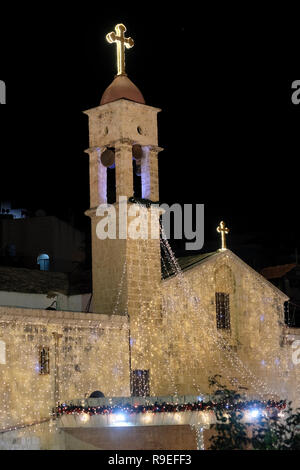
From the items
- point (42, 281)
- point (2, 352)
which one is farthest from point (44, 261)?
point (2, 352)

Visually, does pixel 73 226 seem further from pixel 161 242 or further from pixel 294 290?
pixel 161 242

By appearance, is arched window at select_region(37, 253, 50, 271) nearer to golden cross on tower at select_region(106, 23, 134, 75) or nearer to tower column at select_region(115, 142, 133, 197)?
tower column at select_region(115, 142, 133, 197)

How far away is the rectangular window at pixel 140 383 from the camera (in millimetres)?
28125

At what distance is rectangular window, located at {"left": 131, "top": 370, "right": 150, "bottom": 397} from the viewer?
1107 inches

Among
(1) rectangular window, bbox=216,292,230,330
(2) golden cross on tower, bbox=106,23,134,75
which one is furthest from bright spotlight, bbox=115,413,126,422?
(2) golden cross on tower, bbox=106,23,134,75

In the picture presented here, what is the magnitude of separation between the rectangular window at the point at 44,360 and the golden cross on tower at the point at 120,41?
11.2 metres

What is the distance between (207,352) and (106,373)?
17.6 ft

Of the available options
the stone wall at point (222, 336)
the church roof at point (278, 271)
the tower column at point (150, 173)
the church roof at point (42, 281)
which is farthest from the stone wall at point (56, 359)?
the church roof at point (278, 271)

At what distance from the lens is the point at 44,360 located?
989 inches

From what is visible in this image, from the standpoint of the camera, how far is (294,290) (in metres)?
46.2

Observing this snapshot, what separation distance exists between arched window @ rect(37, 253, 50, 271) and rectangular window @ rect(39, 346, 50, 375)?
1909cm

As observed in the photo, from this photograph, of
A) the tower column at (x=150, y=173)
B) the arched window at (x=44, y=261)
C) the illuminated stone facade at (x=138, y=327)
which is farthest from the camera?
the arched window at (x=44, y=261)

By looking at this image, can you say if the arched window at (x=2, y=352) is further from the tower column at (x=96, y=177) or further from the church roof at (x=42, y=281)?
the church roof at (x=42, y=281)
